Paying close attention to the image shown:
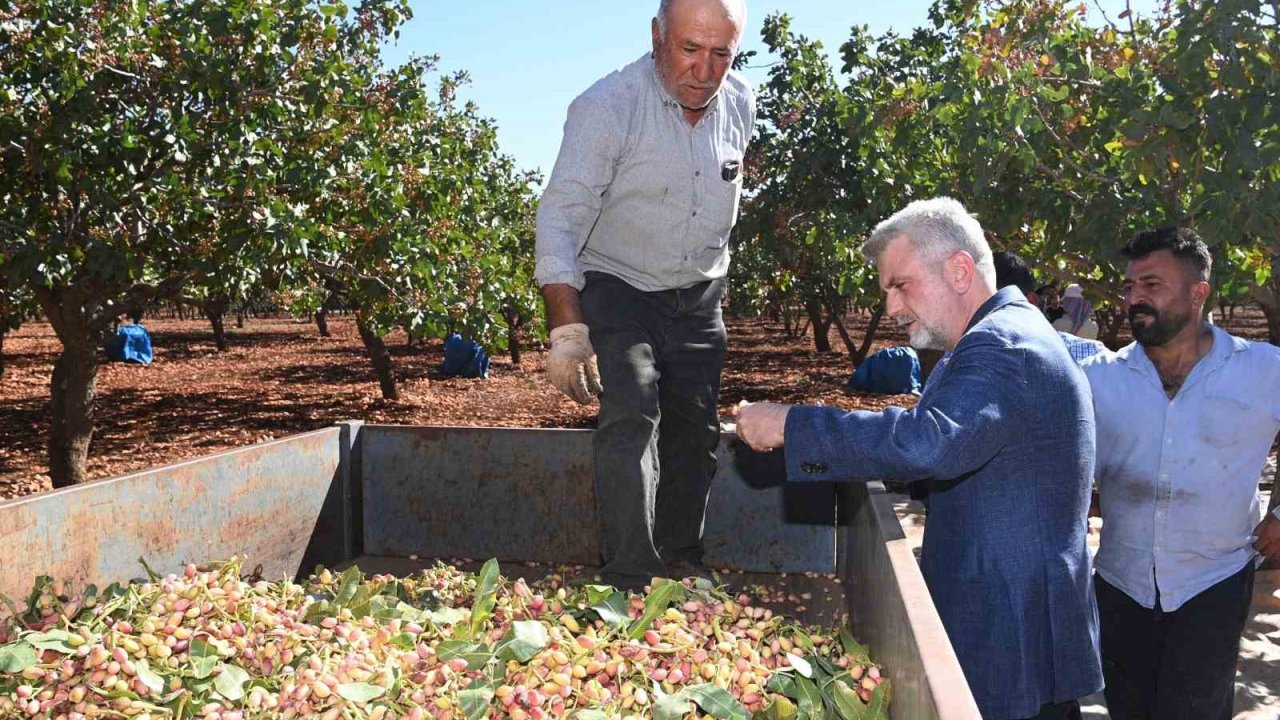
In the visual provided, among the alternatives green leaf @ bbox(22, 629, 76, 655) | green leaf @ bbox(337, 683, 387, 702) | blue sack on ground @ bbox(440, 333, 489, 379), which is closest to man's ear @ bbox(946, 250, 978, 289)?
green leaf @ bbox(337, 683, 387, 702)

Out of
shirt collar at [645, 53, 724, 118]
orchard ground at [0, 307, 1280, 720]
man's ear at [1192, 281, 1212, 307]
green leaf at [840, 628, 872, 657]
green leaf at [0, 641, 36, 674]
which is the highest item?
shirt collar at [645, 53, 724, 118]

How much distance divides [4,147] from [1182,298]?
7.63 meters

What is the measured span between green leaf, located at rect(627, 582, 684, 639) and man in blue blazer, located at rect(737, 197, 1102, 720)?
0.46m

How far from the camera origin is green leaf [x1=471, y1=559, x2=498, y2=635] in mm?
2506

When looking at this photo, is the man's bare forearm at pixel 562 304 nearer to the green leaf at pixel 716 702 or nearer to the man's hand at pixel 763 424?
the man's hand at pixel 763 424

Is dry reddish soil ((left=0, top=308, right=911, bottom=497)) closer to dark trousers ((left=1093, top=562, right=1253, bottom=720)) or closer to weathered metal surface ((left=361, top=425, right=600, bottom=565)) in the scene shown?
weathered metal surface ((left=361, top=425, right=600, bottom=565))

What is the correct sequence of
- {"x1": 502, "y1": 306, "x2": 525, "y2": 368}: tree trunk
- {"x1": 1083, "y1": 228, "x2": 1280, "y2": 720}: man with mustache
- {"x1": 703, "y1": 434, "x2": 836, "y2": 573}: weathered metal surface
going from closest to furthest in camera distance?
{"x1": 1083, "y1": 228, "x2": 1280, "y2": 720}: man with mustache → {"x1": 703, "y1": 434, "x2": 836, "y2": 573}: weathered metal surface → {"x1": 502, "y1": 306, "x2": 525, "y2": 368}: tree trunk

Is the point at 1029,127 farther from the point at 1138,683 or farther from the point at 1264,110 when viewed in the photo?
the point at 1138,683

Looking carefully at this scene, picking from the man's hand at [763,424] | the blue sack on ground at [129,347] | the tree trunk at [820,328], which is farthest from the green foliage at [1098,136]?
the blue sack on ground at [129,347]

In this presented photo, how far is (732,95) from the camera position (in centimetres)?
343

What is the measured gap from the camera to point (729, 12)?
2939mm

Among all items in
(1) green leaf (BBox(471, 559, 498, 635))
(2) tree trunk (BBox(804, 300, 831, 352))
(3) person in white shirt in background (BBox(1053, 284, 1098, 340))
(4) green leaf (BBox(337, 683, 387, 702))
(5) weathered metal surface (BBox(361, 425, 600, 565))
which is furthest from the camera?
(2) tree trunk (BBox(804, 300, 831, 352))

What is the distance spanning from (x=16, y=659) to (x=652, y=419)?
5.40 ft

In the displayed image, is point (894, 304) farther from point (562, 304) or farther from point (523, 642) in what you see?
point (523, 642)
